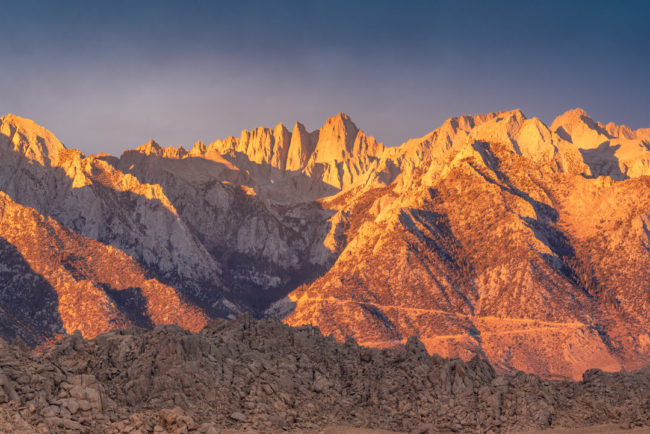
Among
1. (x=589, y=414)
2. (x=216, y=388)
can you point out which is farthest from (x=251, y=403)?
(x=589, y=414)

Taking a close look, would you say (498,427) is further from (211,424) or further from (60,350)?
(60,350)

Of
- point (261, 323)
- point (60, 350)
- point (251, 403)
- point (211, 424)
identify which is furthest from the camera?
point (261, 323)

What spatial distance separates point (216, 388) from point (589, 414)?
25.8 m

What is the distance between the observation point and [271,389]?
181 ft

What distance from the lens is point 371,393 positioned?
5969 centimetres

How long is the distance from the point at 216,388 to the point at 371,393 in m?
11.9

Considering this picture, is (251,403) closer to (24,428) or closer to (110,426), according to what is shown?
(110,426)

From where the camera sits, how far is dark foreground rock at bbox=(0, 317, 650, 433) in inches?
1861

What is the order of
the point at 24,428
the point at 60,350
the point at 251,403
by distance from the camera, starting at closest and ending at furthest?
1. the point at 24,428
2. the point at 251,403
3. the point at 60,350

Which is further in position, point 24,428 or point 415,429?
point 415,429

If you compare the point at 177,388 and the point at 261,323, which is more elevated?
the point at 261,323

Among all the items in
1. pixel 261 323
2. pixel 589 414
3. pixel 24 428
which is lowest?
pixel 24 428

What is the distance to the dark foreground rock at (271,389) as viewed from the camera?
155ft

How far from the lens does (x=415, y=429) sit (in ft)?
183
